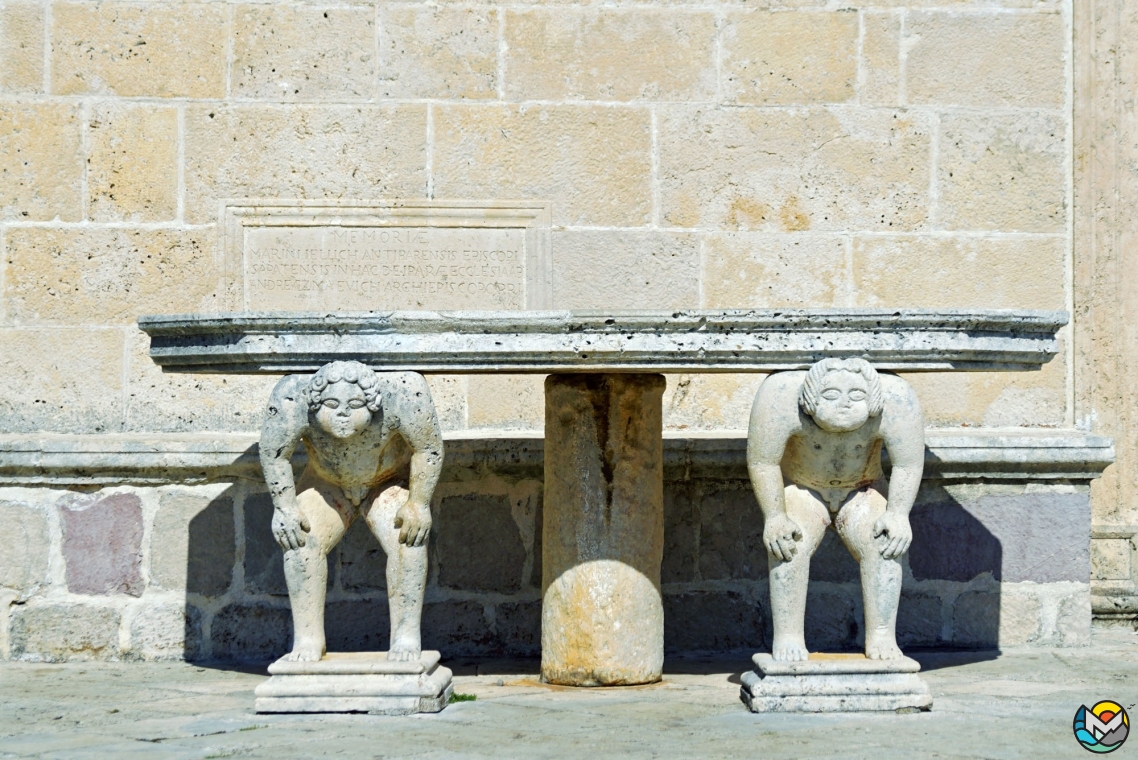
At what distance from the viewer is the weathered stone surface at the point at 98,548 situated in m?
6.00

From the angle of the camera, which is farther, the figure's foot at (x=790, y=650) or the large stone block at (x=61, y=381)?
the large stone block at (x=61, y=381)

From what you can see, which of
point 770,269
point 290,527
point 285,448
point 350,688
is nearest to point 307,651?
point 350,688

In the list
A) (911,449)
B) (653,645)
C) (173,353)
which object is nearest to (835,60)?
(911,449)

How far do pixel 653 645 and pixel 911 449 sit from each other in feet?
3.52

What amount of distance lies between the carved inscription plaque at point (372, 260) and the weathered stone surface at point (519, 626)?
1.14m

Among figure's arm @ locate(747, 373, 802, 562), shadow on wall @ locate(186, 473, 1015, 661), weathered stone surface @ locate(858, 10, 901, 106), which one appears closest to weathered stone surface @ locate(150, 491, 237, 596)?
shadow on wall @ locate(186, 473, 1015, 661)

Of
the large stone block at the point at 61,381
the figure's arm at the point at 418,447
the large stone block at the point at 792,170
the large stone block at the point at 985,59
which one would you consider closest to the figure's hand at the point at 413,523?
the figure's arm at the point at 418,447

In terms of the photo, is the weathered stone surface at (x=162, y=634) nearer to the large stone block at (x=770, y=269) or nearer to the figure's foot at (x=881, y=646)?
the large stone block at (x=770, y=269)

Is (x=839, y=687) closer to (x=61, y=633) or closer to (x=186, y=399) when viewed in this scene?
(x=186, y=399)

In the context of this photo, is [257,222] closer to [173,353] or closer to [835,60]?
[173,353]

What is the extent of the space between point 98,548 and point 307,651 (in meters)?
1.46

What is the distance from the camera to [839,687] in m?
4.80

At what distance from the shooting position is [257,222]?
6156 millimetres

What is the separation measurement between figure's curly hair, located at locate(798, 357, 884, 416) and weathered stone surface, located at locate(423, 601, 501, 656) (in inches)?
71.5
